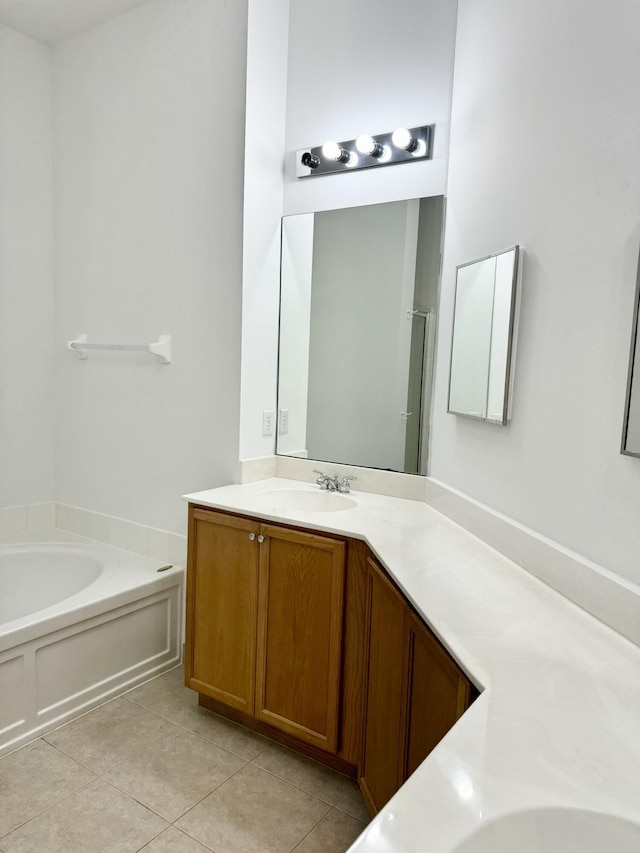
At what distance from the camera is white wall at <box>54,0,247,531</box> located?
8.25ft

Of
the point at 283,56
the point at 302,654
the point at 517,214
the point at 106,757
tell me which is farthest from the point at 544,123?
the point at 106,757

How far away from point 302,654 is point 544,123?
1.72 metres

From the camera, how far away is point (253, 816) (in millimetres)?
1809

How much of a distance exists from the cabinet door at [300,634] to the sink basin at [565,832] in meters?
1.19

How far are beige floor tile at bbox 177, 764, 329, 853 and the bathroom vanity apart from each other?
0.56 feet

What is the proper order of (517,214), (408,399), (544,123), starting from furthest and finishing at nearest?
(408,399) → (517,214) → (544,123)

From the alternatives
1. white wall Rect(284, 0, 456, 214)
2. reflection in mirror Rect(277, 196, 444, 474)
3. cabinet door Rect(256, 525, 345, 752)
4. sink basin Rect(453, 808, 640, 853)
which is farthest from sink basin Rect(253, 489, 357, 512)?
sink basin Rect(453, 808, 640, 853)

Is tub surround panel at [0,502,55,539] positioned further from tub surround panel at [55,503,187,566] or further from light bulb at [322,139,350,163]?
light bulb at [322,139,350,163]

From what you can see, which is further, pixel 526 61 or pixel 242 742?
pixel 242 742

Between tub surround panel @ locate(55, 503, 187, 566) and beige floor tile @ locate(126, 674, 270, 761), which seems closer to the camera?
beige floor tile @ locate(126, 674, 270, 761)

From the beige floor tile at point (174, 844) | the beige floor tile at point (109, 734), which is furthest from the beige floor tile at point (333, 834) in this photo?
the beige floor tile at point (109, 734)

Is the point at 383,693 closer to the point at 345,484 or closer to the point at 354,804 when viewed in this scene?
the point at 354,804

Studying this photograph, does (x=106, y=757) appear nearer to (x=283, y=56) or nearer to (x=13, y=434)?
(x=13, y=434)

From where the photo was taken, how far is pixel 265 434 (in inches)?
105
